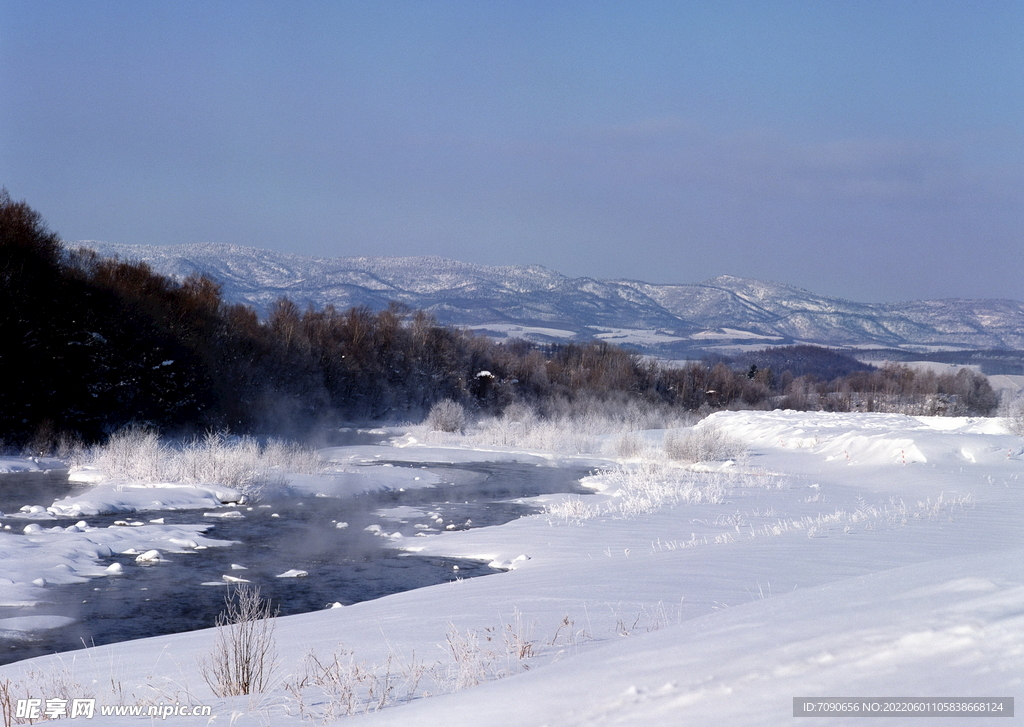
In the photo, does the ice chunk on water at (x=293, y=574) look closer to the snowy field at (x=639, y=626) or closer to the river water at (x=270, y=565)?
the river water at (x=270, y=565)

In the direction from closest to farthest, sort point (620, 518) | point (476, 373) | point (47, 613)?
point (47, 613) → point (620, 518) → point (476, 373)

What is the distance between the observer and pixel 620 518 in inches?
625

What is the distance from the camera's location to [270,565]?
1259 centimetres

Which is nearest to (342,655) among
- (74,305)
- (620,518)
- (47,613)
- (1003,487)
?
(47,613)

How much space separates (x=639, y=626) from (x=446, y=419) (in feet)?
120

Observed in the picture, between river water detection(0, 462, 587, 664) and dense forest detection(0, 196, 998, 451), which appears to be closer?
river water detection(0, 462, 587, 664)

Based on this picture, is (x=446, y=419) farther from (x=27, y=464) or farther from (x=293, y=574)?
(x=293, y=574)

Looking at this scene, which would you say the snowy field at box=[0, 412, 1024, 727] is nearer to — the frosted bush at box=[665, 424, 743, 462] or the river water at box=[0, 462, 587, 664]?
the river water at box=[0, 462, 587, 664]

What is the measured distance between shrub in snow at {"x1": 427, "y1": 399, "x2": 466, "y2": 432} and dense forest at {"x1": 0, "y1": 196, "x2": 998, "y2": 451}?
659 cm

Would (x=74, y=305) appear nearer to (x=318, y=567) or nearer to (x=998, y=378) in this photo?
(x=318, y=567)

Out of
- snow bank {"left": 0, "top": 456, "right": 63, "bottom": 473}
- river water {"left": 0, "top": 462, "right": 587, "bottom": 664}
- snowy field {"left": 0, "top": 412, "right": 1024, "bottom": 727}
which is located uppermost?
snowy field {"left": 0, "top": 412, "right": 1024, "bottom": 727}

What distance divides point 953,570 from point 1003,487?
600 inches

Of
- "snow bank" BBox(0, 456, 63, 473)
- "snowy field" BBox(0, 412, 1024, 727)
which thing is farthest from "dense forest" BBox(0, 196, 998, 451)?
"snowy field" BBox(0, 412, 1024, 727)

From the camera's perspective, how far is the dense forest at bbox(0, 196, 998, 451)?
28.0 metres
